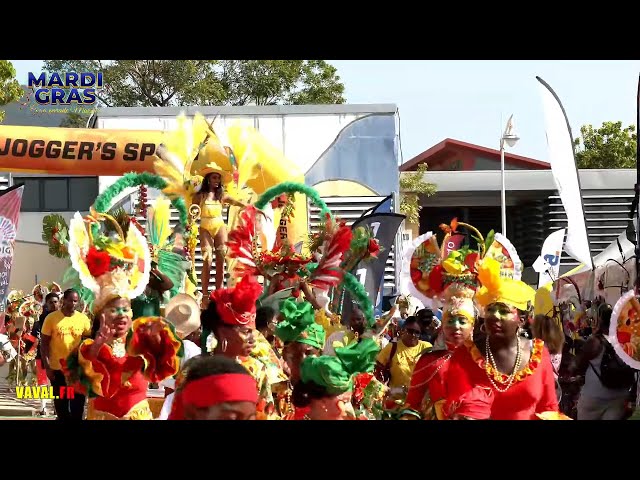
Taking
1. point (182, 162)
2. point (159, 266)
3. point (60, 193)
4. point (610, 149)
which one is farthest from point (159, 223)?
point (610, 149)

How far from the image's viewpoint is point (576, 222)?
37.6 ft

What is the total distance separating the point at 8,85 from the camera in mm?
17281

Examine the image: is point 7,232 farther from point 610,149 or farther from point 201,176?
point 610,149

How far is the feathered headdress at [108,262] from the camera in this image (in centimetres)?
673

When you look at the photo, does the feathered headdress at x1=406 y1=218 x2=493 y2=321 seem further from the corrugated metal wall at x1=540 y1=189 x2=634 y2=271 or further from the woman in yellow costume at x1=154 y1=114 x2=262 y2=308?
the corrugated metal wall at x1=540 y1=189 x2=634 y2=271

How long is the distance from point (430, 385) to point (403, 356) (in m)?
2.37

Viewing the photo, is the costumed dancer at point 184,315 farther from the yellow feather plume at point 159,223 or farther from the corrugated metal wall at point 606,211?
the corrugated metal wall at point 606,211

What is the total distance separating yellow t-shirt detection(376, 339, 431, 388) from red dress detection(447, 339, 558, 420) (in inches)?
86.6

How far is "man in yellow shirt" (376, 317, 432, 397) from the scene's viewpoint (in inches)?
322

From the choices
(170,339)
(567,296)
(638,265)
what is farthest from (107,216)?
(567,296)

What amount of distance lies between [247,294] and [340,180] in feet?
49.2

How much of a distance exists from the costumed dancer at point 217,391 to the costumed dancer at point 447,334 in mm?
2025
